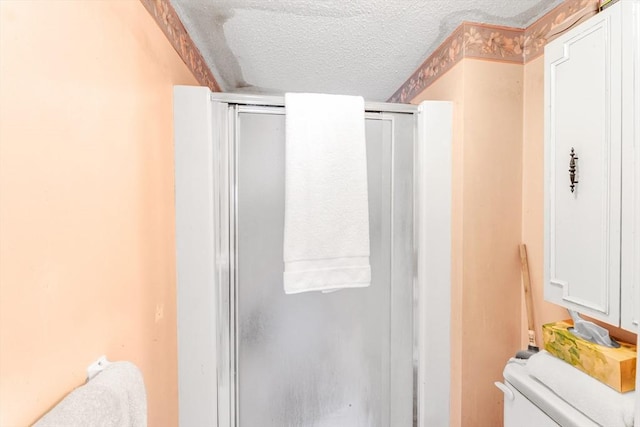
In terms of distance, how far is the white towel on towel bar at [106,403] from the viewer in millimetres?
419

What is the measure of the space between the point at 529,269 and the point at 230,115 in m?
1.44

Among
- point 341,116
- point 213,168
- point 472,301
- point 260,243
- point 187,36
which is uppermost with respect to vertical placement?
point 187,36

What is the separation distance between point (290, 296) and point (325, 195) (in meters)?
0.47

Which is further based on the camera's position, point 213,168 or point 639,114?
point 213,168

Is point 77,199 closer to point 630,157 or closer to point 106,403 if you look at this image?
point 106,403

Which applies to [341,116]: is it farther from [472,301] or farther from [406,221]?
[472,301]

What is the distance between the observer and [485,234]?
1.13 metres

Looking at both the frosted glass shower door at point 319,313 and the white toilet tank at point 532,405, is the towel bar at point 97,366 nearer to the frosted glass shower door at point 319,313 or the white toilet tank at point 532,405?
the frosted glass shower door at point 319,313

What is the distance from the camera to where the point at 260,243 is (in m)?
1.08

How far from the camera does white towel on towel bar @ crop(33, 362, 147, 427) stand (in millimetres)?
419

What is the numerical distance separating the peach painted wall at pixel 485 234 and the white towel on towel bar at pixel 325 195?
444 mm

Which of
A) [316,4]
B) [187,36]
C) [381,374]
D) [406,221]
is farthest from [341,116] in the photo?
[381,374]

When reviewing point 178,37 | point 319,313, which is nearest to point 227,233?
point 319,313

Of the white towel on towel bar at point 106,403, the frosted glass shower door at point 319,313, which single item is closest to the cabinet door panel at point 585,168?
the frosted glass shower door at point 319,313
